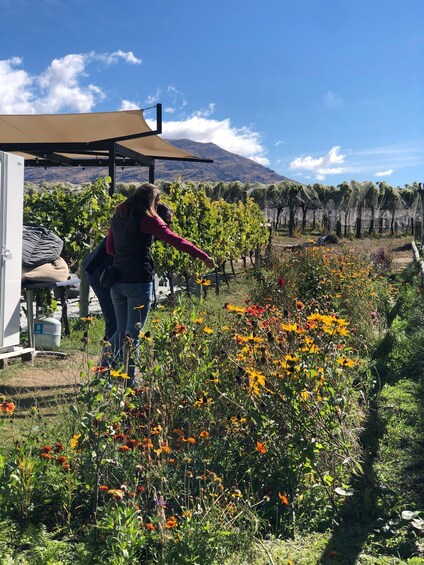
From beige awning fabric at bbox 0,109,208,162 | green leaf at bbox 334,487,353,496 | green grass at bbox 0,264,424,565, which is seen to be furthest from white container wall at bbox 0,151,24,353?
beige awning fabric at bbox 0,109,208,162

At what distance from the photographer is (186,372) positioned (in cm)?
312

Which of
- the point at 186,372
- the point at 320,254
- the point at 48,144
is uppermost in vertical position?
the point at 48,144

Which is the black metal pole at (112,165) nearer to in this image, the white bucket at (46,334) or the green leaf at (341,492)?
the white bucket at (46,334)

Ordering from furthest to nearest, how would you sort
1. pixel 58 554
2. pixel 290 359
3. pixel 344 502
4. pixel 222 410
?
pixel 222 410, pixel 344 502, pixel 290 359, pixel 58 554

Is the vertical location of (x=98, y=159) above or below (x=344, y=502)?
above

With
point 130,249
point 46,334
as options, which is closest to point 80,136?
point 46,334

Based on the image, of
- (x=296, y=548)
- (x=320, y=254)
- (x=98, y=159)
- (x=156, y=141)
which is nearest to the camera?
(x=296, y=548)

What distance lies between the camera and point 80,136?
977 centimetres

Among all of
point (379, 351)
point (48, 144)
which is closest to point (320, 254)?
point (379, 351)

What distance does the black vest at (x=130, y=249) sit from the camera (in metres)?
4.30

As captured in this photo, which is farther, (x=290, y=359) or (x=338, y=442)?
(x=338, y=442)

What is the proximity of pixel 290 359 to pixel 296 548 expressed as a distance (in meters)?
0.73

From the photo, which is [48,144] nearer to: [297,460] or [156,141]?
[156,141]

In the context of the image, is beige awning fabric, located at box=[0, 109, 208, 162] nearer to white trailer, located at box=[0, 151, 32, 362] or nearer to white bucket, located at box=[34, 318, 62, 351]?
white bucket, located at box=[34, 318, 62, 351]
